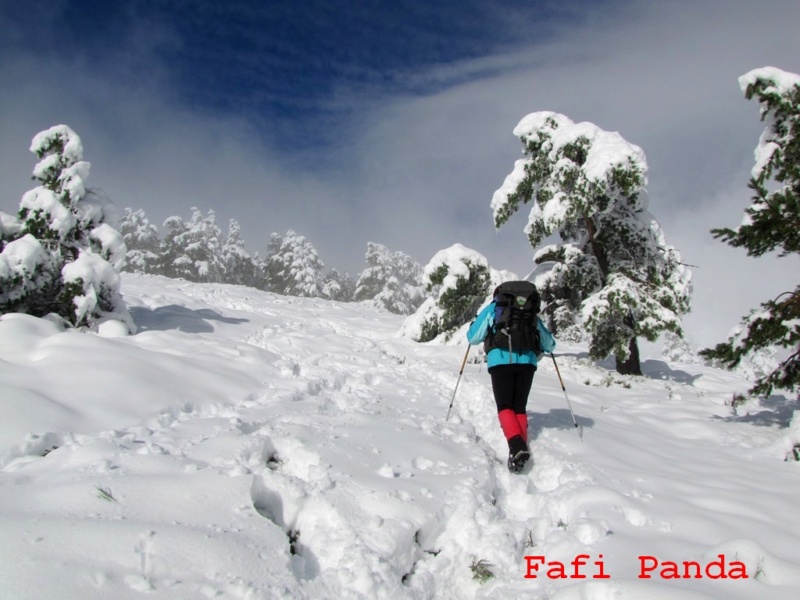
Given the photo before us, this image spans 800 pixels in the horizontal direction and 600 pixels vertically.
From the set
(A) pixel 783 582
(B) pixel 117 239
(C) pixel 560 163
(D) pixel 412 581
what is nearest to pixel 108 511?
(D) pixel 412 581

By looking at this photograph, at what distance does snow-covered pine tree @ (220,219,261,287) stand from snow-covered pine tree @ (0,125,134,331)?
4597cm

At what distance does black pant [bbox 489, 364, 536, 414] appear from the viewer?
5.83 meters

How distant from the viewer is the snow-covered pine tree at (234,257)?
56875 mm

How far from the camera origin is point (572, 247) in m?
12.8

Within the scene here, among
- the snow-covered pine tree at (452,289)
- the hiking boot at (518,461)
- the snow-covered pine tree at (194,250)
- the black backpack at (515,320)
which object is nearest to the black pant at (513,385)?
the black backpack at (515,320)

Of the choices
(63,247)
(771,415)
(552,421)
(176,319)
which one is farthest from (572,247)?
(63,247)

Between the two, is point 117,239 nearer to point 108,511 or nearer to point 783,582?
point 108,511

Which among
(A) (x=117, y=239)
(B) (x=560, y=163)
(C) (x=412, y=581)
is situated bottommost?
(C) (x=412, y=581)

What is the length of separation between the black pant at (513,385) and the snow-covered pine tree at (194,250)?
161 ft

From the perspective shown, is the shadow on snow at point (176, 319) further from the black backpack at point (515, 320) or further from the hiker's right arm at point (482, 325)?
the black backpack at point (515, 320)

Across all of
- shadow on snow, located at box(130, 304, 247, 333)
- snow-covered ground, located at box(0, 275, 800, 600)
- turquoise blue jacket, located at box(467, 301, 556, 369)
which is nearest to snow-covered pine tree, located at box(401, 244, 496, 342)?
shadow on snow, located at box(130, 304, 247, 333)

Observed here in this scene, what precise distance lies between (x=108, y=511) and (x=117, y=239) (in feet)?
30.5

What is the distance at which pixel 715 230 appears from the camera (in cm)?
726

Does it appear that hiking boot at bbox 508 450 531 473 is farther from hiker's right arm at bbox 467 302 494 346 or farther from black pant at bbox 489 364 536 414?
hiker's right arm at bbox 467 302 494 346
